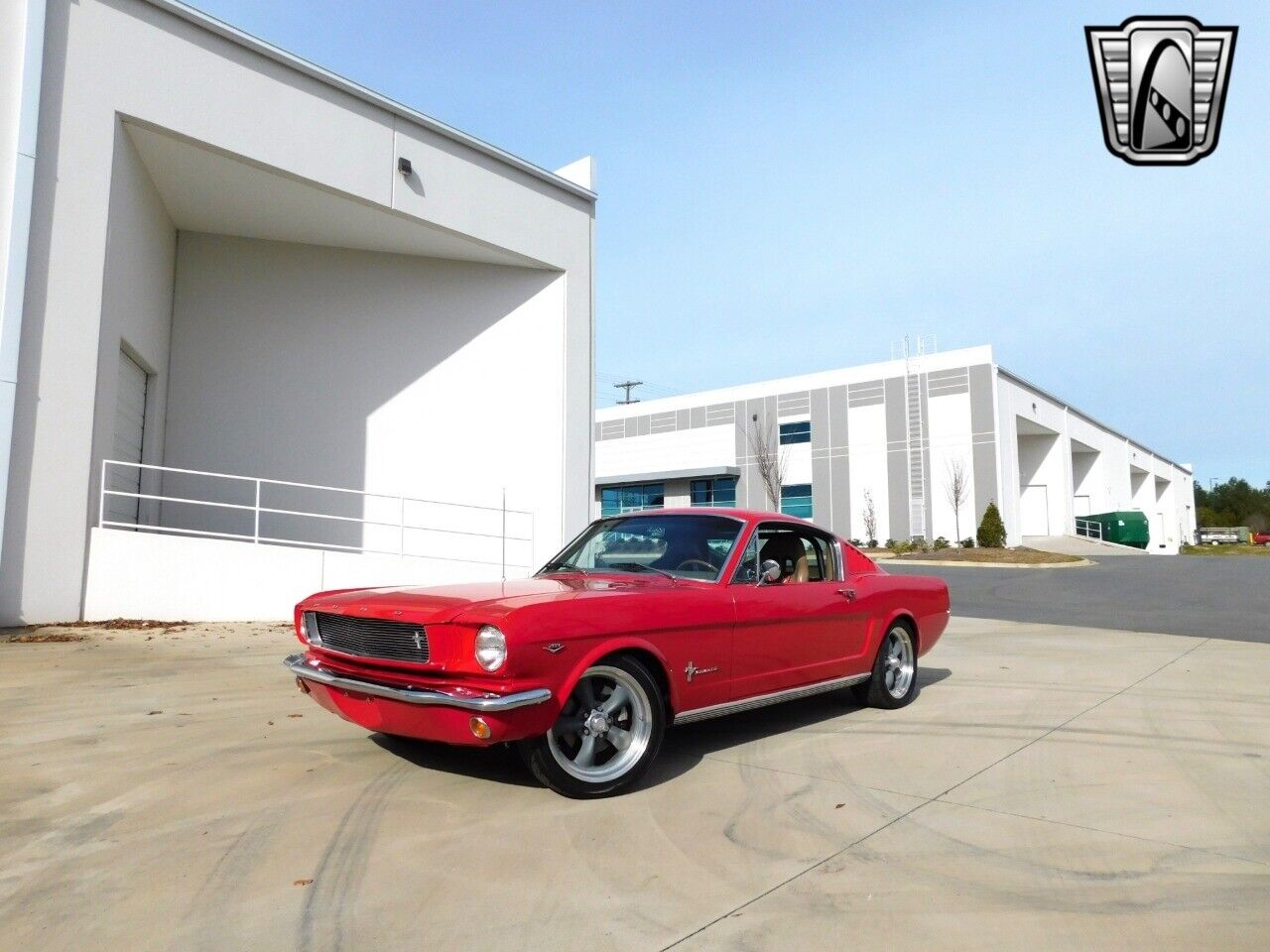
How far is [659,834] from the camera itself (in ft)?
11.6

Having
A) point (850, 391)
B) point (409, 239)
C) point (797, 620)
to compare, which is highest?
point (850, 391)

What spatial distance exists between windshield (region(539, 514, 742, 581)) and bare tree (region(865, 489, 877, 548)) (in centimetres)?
3517

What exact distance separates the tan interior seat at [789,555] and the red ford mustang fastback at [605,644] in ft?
0.03

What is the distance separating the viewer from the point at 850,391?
4203cm

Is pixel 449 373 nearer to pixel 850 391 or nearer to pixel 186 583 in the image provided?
pixel 186 583

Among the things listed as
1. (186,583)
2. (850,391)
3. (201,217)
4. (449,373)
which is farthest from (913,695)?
(850,391)

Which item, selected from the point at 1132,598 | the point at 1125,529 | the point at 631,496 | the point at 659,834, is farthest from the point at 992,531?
the point at 659,834

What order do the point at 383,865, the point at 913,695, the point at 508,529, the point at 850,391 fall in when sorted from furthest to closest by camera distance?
the point at 850,391 → the point at 508,529 → the point at 913,695 → the point at 383,865

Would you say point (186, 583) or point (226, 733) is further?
point (186, 583)

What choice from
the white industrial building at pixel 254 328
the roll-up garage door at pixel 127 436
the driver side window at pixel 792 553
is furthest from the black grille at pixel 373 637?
the roll-up garage door at pixel 127 436

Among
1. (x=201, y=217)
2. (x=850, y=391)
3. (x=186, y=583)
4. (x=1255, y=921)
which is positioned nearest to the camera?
(x=1255, y=921)

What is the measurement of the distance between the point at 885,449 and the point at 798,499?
17.8 ft

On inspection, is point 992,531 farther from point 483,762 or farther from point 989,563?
point 483,762

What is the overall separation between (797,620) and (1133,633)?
7.45 meters
